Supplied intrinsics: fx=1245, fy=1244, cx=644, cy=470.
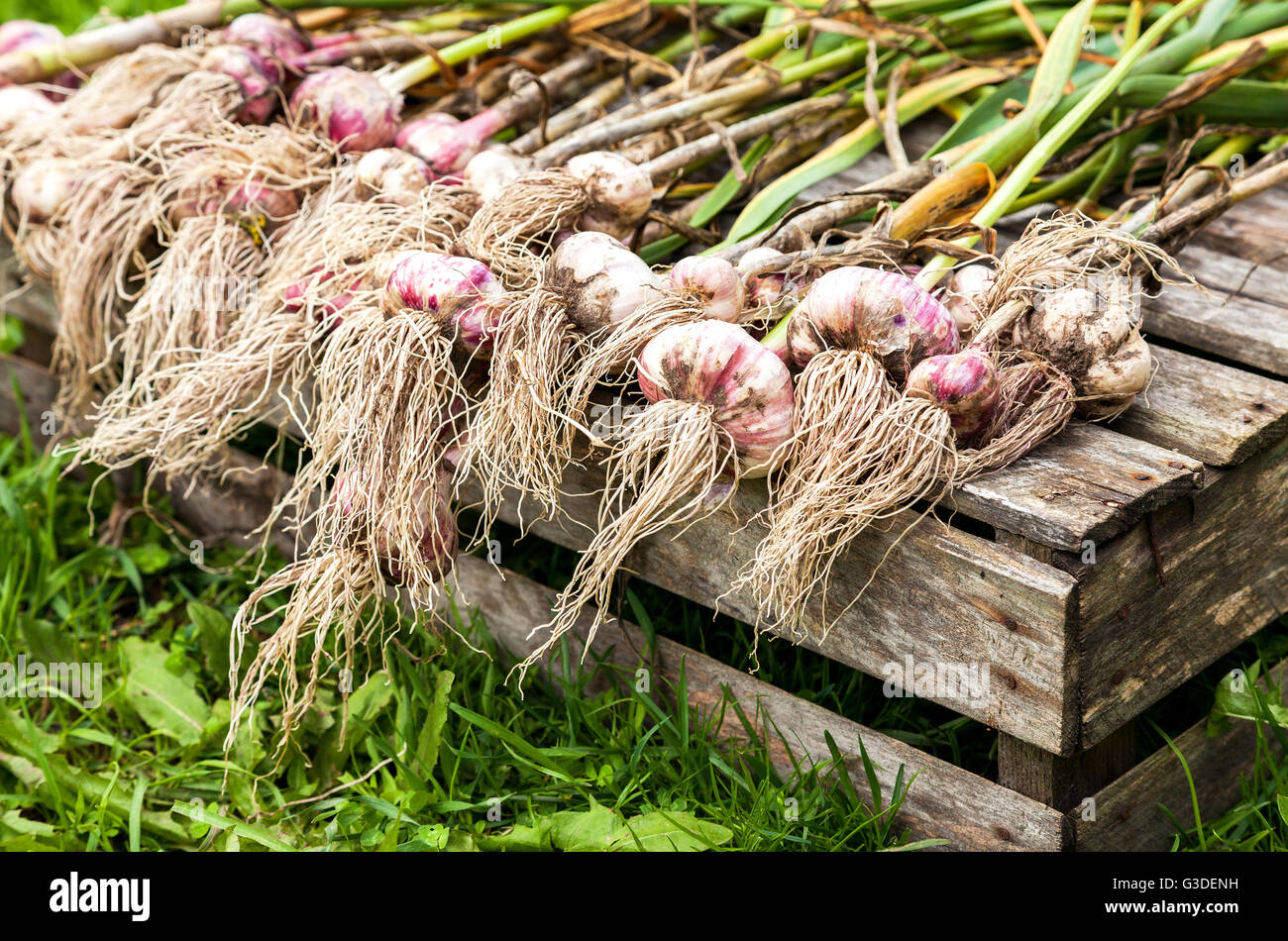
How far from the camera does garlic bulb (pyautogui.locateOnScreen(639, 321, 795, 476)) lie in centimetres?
145

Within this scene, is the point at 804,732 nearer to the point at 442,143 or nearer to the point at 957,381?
the point at 957,381

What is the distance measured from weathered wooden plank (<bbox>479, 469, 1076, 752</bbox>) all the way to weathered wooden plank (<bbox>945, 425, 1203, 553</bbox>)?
0.05 m

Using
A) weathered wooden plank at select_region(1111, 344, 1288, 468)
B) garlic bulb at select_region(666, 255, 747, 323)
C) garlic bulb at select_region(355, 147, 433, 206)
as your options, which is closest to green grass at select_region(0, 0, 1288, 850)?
weathered wooden plank at select_region(1111, 344, 1288, 468)

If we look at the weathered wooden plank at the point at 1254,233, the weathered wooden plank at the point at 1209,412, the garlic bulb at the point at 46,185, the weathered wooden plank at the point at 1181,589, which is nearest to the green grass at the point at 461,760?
the weathered wooden plank at the point at 1181,589

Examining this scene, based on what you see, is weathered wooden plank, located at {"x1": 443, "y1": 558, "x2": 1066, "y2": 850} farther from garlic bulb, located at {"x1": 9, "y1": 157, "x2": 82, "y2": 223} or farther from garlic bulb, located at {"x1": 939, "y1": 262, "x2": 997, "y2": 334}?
garlic bulb, located at {"x1": 9, "y1": 157, "x2": 82, "y2": 223}

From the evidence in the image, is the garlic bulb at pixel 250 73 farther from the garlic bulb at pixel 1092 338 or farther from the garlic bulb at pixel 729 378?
the garlic bulb at pixel 1092 338

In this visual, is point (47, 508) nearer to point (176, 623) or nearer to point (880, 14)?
point (176, 623)

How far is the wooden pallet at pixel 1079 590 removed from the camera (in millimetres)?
1423

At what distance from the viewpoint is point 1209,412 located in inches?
63.8

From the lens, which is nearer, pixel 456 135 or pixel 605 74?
pixel 456 135

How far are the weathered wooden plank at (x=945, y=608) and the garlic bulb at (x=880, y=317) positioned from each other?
0.21 meters

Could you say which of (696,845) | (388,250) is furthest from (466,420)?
(696,845)

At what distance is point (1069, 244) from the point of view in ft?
5.19

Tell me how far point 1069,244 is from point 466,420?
32.2 inches
